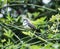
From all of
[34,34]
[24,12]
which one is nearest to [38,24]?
[34,34]

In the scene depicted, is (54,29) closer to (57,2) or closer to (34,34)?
(34,34)

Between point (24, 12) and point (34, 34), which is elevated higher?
point (34, 34)

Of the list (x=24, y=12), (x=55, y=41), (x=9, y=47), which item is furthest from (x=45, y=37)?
(x=24, y=12)

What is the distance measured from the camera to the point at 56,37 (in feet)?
4.71

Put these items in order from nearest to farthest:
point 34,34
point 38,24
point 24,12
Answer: point 34,34
point 38,24
point 24,12

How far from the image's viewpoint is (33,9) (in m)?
2.76

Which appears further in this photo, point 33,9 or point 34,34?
point 33,9

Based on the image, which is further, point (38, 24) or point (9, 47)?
point (38, 24)

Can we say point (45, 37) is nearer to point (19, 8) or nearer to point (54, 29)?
point (54, 29)

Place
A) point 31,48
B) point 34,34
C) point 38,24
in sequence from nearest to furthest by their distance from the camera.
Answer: point 31,48 → point 34,34 → point 38,24

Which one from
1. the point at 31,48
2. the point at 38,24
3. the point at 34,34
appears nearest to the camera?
the point at 31,48

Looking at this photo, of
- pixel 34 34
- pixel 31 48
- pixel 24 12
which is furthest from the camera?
pixel 24 12

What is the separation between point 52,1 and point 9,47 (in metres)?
1.42

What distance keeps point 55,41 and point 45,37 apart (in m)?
0.06
